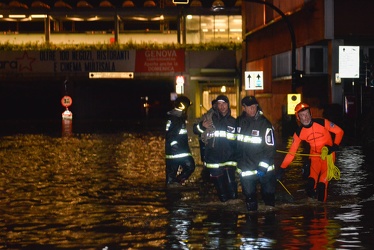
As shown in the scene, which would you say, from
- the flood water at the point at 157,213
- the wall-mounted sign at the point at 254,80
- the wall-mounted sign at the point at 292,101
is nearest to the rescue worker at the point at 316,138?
the flood water at the point at 157,213

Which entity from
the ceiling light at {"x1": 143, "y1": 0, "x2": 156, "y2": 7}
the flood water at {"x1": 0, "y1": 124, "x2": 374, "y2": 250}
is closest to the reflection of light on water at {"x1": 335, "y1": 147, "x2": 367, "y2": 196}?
the flood water at {"x1": 0, "y1": 124, "x2": 374, "y2": 250}

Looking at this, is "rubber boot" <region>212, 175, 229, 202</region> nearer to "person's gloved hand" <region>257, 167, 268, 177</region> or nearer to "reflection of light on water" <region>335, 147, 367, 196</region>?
"person's gloved hand" <region>257, 167, 268, 177</region>

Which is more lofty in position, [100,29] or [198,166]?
[100,29]

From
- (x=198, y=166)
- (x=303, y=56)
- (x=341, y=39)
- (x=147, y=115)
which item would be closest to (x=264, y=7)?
(x=303, y=56)

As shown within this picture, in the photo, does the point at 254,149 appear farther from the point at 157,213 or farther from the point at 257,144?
the point at 157,213

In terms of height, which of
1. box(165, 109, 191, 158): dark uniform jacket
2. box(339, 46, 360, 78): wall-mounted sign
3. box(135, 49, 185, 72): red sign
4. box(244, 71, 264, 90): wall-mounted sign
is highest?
box(135, 49, 185, 72): red sign

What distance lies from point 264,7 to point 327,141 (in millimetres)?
33696

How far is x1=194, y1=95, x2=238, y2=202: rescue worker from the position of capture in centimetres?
1331

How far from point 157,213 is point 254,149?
182 cm

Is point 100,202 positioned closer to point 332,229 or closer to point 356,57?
point 332,229

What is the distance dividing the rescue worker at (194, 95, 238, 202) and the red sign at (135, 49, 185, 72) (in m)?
47.5

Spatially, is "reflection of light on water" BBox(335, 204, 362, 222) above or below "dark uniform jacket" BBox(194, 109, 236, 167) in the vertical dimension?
below

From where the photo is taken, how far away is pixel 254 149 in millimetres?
12305

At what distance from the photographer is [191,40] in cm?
6600
